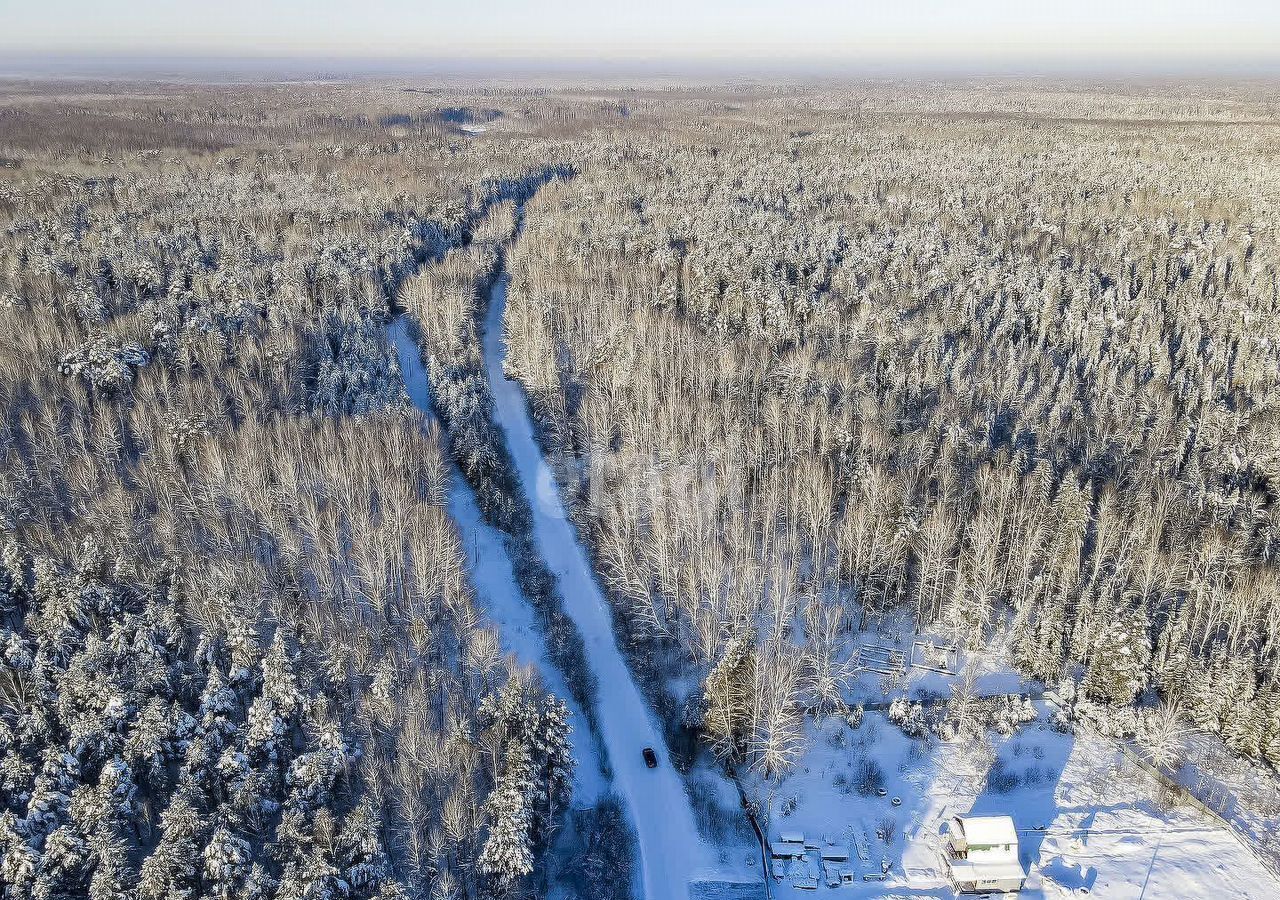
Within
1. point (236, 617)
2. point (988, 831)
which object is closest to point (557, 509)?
point (236, 617)

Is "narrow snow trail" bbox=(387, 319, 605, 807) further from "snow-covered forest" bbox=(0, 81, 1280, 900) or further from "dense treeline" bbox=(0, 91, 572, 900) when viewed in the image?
"dense treeline" bbox=(0, 91, 572, 900)

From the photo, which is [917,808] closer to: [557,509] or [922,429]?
[557,509]

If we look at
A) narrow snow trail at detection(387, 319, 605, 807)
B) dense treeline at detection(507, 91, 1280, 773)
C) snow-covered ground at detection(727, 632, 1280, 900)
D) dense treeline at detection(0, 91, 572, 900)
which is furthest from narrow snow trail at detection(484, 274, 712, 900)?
dense treeline at detection(0, 91, 572, 900)

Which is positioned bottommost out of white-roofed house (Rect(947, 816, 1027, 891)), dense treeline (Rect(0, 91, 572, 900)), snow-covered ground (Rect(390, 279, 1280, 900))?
snow-covered ground (Rect(390, 279, 1280, 900))

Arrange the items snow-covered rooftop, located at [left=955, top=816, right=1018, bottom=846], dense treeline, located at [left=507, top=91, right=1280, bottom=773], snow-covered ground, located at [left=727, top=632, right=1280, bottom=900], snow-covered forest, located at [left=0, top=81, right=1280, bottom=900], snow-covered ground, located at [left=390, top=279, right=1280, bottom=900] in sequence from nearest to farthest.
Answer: snow-covered forest, located at [left=0, top=81, right=1280, bottom=900] → snow-covered rooftop, located at [left=955, top=816, right=1018, bottom=846] → snow-covered ground, located at [left=727, top=632, right=1280, bottom=900] → snow-covered ground, located at [left=390, top=279, right=1280, bottom=900] → dense treeline, located at [left=507, top=91, right=1280, bottom=773]

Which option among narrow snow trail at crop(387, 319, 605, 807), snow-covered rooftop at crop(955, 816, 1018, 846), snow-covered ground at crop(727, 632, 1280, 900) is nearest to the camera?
snow-covered rooftop at crop(955, 816, 1018, 846)

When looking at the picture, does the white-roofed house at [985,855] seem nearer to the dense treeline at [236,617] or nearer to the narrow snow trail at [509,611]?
the narrow snow trail at [509,611]

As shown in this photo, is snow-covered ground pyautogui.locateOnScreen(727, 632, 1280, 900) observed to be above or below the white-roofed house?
below

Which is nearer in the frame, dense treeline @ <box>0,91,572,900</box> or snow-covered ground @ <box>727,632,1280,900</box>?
dense treeline @ <box>0,91,572,900</box>
